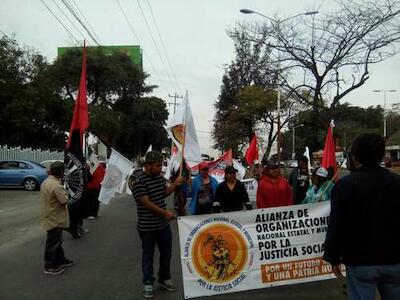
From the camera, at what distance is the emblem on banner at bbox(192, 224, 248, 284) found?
6.51 meters

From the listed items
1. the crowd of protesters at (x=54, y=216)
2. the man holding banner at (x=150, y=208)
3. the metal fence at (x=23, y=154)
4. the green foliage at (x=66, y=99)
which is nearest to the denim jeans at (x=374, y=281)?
the man holding banner at (x=150, y=208)

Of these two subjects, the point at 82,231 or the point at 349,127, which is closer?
the point at 82,231

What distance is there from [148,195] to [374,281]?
345 centimetres

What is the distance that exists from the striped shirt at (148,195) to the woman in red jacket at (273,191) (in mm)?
1988

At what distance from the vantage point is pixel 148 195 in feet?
22.0

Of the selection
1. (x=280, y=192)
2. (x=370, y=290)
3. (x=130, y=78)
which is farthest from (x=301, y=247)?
(x=130, y=78)

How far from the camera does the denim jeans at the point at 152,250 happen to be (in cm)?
676

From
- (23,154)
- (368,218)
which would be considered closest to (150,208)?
(368,218)

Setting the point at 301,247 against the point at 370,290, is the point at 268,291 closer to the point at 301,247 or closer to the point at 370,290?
the point at 301,247

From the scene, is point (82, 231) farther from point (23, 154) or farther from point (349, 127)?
point (349, 127)

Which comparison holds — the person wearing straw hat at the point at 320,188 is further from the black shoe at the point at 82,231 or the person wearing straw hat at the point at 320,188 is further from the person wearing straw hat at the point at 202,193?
the black shoe at the point at 82,231

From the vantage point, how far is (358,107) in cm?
10994

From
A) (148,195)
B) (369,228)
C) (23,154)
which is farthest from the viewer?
(23,154)

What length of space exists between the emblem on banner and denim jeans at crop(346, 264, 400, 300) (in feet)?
9.28
